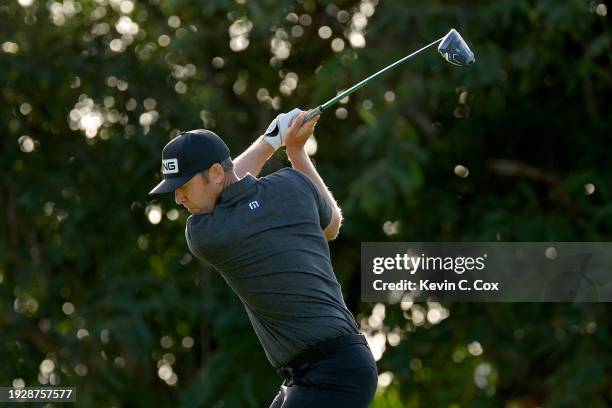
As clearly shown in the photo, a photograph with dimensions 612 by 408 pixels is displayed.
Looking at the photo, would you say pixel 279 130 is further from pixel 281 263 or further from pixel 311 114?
pixel 281 263

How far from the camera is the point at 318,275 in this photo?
479cm

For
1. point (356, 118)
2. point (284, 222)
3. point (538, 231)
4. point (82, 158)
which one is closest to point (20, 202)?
point (82, 158)

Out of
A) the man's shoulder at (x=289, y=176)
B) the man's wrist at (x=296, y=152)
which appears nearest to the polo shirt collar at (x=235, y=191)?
the man's shoulder at (x=289, y=176)

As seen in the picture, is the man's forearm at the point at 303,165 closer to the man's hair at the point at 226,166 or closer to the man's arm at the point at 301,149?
the man's arm at the point at 301,149

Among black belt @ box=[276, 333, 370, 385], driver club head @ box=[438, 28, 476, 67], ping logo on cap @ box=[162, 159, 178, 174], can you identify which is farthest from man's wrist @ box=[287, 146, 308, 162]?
driver club head @ box=[438, 28, 476, 67]

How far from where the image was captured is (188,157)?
15.6ft

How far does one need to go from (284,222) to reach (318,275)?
207 millimetres

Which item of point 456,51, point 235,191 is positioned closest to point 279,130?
point 235,191

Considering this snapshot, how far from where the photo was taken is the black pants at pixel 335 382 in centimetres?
473

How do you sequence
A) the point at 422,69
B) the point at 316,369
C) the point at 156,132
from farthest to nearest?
the point at 156,132 → the point at 422,69 → the point at 316,369

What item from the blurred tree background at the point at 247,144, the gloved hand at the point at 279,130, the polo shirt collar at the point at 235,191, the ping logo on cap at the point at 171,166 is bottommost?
the blurred tree background at the point at 247,144

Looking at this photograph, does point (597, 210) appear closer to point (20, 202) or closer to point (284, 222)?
point (20, 202)

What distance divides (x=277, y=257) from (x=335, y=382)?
0.45 metres

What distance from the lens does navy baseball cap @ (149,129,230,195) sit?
187 inches
